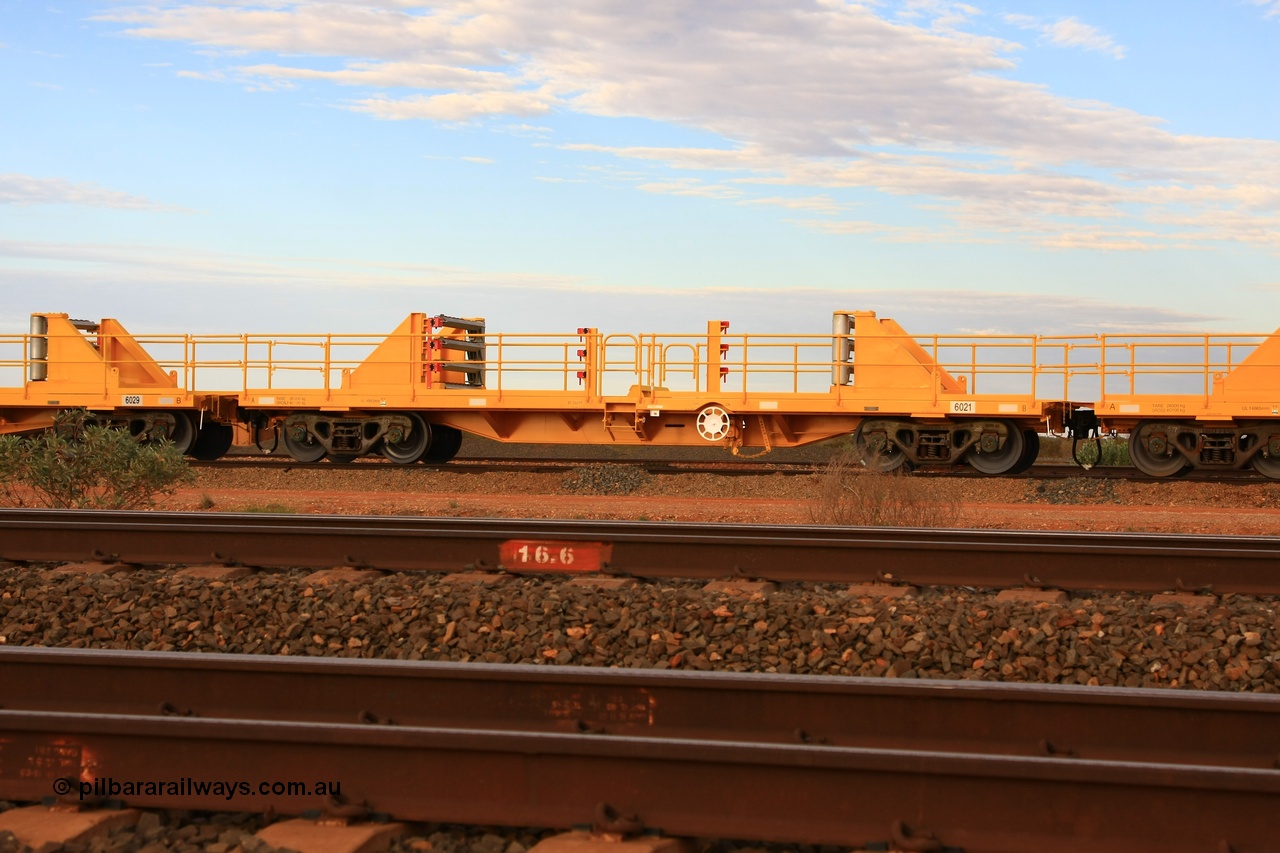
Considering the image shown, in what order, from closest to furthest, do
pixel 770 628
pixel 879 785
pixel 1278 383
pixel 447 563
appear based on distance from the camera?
pixel 879 785
pixel 770 628
pixel 447 563
pixel 1278 383

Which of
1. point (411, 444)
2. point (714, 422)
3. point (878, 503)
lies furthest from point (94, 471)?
point (878, 503)

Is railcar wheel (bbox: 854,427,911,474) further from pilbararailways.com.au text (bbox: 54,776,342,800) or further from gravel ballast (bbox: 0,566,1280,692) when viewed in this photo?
pilbararailways.com.au text (bbox: 54,776,342,800)

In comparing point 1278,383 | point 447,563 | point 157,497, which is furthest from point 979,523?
point 157,497

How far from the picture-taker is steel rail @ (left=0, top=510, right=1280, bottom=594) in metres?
8.16

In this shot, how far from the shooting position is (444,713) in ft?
16.5

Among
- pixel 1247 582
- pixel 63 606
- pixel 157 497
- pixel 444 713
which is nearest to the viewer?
pixel 444 713

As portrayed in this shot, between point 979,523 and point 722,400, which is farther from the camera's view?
point 722,400

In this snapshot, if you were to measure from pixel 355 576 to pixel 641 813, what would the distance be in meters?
4.78

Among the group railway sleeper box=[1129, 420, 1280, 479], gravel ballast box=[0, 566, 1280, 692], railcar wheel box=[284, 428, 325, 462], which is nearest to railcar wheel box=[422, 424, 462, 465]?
railcar wheel box=[284, 428, 325, 462]

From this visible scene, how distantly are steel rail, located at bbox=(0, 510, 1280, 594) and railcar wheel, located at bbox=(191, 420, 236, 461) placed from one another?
12520 mm

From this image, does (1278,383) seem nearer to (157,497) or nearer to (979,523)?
(979,523)

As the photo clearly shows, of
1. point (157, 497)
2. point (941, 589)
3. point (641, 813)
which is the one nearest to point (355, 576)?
point (941, 589)

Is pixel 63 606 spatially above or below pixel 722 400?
below

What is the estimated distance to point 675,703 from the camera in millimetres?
4926
